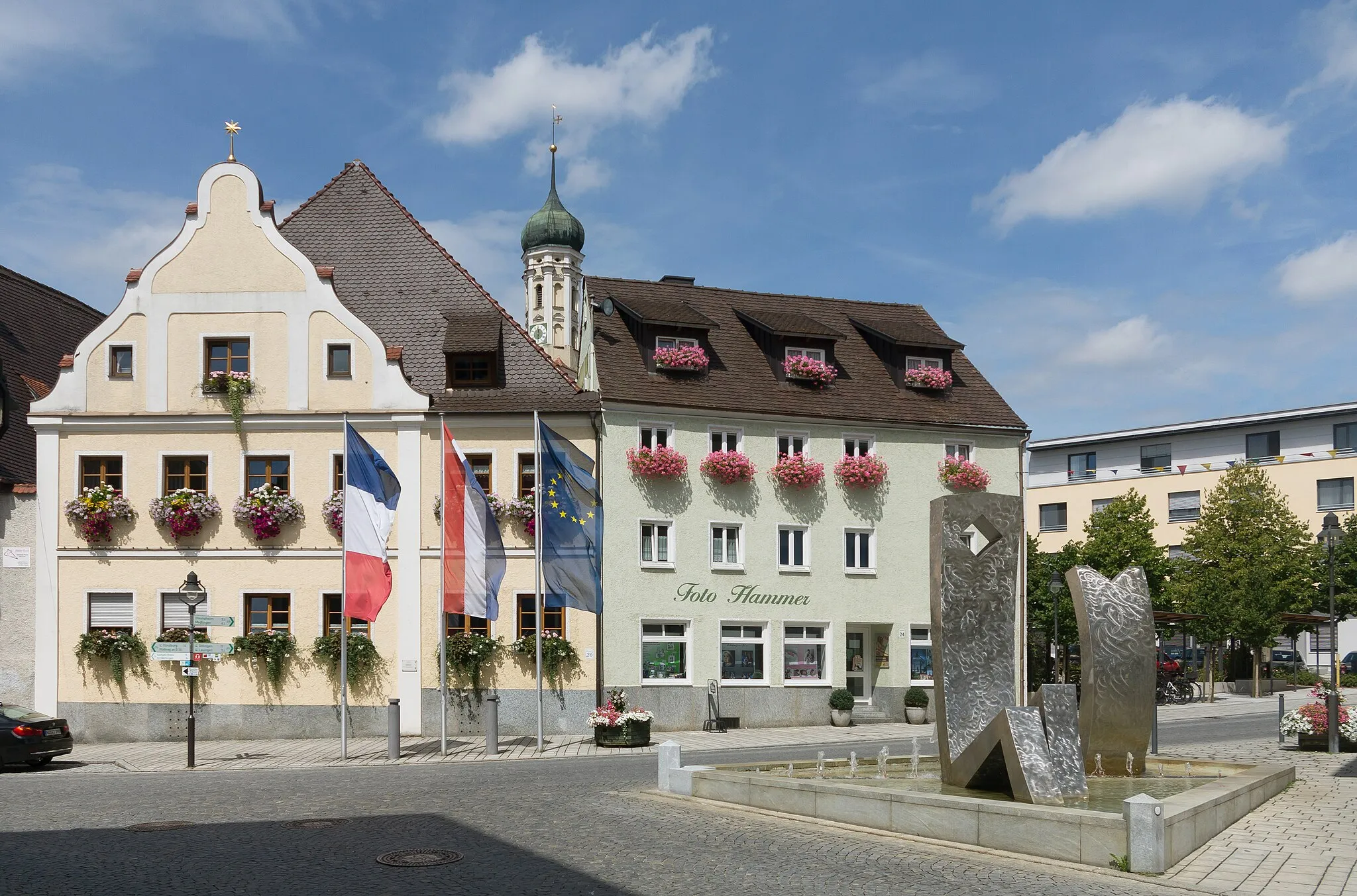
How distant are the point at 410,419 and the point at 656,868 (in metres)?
20.8

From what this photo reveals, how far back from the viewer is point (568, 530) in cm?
2980

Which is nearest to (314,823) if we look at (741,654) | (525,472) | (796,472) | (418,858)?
(418,858)

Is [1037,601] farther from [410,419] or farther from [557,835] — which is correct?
[557,835]

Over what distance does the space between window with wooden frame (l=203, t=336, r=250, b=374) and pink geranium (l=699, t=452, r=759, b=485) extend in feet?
38.7

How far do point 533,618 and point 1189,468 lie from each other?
5410 cm

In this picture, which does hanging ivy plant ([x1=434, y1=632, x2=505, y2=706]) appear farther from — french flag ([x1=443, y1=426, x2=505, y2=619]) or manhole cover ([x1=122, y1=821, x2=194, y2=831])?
manhole cover ([x1=122, y1=821, x2=194, y2=831])

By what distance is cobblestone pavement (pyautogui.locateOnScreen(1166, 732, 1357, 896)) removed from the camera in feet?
41.4

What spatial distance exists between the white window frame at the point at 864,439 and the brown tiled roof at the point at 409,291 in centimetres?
733

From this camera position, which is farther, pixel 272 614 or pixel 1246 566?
pixel 1246 566

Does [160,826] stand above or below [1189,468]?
below

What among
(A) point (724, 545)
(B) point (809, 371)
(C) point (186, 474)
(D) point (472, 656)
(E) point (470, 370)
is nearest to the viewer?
(D) point (472, 656)

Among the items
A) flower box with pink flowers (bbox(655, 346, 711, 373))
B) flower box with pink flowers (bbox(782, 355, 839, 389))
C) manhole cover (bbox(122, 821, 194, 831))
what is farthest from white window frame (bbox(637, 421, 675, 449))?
manhole cover (bbox(122, 821, 194, 831))

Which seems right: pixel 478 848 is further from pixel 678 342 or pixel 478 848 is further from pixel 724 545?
pixel 678 342

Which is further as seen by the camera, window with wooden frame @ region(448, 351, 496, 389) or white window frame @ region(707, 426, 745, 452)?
white window frame @ region(707, 426, 745, 452)
